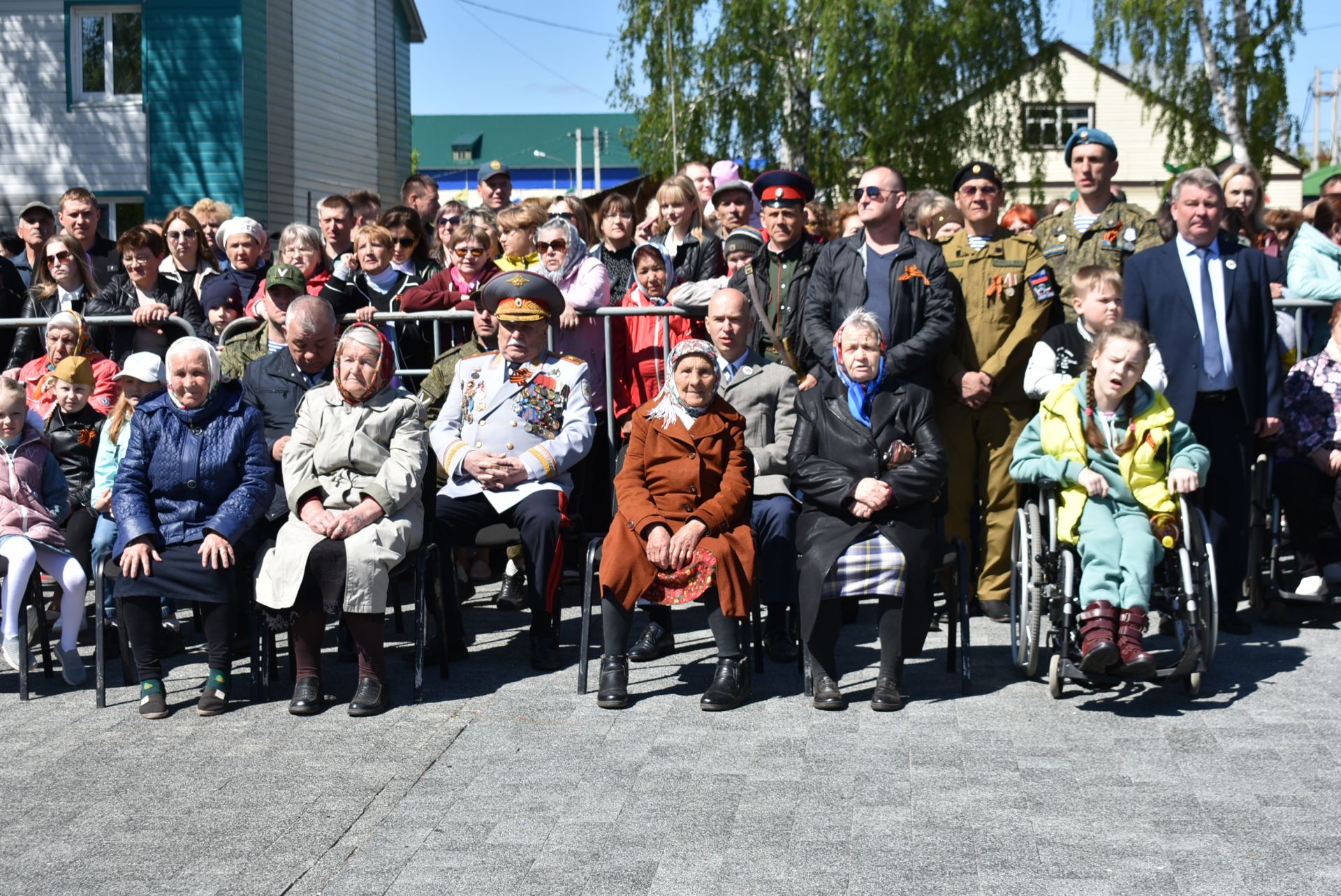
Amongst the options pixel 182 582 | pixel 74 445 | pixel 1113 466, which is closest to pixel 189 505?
pixel 182 582

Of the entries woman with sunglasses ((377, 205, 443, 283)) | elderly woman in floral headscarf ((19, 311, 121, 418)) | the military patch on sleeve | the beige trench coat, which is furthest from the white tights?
the military patch on sleeve

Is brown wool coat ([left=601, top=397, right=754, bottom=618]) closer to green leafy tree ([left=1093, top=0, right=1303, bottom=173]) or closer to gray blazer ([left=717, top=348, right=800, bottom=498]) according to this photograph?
gray blazer ([left=717, top=348, right=800, bottom=498])

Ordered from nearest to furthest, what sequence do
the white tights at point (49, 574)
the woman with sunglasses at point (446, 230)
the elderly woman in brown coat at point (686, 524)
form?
the elderly woman in brown coat at point (686, 524)
the white tights at point (49, 574)
the woman with sunglasses at point (446, 230)

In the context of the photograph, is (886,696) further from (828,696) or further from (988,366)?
(988,366)

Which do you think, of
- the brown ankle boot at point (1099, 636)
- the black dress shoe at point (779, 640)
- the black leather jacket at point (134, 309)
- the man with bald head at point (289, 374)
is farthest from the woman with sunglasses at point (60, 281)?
the brown ankle boot at point (1099, 636)

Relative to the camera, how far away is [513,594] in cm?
820

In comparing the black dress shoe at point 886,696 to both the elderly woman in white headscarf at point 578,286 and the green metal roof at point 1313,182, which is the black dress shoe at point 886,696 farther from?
the green metal roof at point 1313,182

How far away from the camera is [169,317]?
852cm

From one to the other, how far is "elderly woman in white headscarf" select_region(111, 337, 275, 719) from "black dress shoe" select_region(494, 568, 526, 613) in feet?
5.86

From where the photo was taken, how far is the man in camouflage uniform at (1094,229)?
7.60 metres

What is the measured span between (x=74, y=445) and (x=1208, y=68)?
80.6 ft

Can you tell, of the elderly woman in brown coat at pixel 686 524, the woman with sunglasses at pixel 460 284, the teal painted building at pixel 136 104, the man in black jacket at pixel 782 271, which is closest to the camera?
the elderly woman in brown coat at pixel 686 524

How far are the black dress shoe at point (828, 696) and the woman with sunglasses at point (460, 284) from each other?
3.26 m

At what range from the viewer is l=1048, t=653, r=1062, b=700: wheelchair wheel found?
6.12 meters
